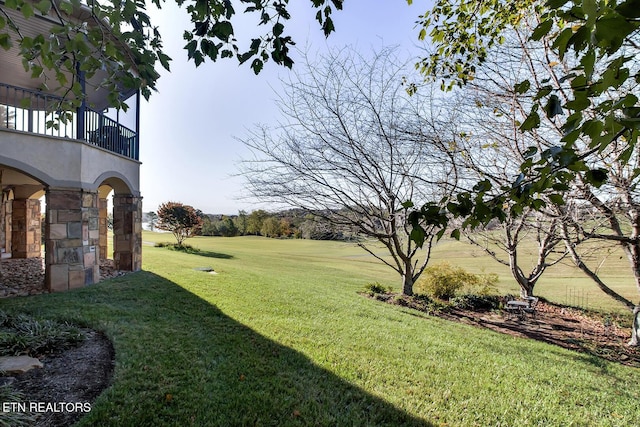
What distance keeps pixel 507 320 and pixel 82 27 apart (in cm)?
938

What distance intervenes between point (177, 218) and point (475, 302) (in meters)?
17.5

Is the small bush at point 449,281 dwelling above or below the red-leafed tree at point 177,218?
below

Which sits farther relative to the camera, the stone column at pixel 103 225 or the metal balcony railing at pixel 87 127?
the stone column at pixel 103 225

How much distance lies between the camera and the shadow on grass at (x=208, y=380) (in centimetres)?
265

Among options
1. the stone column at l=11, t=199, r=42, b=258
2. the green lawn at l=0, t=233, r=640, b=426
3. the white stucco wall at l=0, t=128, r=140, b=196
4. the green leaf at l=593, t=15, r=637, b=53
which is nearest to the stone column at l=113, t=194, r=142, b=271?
the white stucco wall at l=0, t=128, r=140, b=196

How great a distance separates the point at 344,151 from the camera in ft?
23.5

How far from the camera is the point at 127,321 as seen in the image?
15.1 ft

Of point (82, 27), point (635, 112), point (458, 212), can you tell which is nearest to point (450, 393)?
point (458, 212)

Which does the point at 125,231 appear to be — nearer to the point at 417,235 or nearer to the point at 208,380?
the point at 208,380

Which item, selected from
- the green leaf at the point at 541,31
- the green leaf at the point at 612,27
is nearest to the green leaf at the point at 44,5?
the green leaf at the point at 541,31

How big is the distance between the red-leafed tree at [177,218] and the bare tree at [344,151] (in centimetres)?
1439

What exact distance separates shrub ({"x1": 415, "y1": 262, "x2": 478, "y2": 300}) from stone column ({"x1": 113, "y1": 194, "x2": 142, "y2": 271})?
887cm

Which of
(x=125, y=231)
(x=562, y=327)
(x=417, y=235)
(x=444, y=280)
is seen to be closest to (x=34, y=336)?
(x=417, y=235)

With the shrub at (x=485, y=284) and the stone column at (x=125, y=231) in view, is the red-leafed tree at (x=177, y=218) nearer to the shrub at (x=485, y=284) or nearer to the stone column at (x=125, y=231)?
the stone column at (x=125, y=231)
